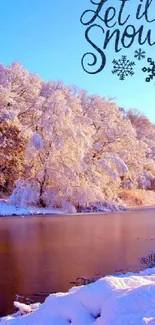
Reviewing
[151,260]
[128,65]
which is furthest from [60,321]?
[151,260]

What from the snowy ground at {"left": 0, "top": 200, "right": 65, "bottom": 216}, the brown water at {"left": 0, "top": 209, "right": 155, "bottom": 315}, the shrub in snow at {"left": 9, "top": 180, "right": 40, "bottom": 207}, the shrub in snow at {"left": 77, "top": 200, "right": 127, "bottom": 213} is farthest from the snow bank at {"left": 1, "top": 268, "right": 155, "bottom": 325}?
the shrub in snow at {"left": 77, "top": 200, "right": 127, "bottom": 213}

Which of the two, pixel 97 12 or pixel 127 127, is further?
pixel 127 127

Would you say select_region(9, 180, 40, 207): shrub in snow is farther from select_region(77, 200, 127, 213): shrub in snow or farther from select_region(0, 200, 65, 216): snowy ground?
select_region(77, 200, 127, 213): shrub in snow

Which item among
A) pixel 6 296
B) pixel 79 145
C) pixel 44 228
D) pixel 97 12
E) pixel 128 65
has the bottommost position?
pixel 6 296

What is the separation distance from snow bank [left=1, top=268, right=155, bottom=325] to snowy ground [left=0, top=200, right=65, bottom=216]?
12.3 meters

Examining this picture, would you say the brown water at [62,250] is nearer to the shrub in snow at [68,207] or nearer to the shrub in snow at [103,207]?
the shrub in snow at [68,207]

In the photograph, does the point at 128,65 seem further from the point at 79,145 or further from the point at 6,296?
the point at 79,145

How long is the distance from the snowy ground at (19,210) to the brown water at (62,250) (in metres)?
1.81

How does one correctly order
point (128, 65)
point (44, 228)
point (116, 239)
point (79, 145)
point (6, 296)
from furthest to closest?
1. point (79, 145)
2. point (44, 228)
3. point (116, 239)
4. point (6, 296)
5. point (128, 65)

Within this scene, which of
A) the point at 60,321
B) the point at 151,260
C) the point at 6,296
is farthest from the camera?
the point at 151,260

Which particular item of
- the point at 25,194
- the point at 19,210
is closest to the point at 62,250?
the point at 19,210

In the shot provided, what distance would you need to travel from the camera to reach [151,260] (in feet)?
24.4

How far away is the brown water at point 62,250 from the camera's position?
21.5 feet

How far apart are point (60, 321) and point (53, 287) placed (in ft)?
8.12
